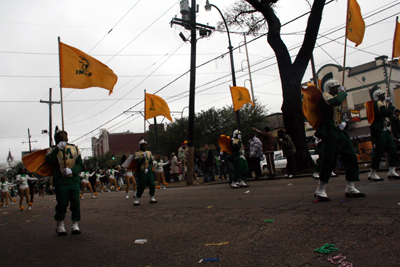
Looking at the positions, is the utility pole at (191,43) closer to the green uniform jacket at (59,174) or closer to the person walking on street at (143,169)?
the person walking on street at (143,169)

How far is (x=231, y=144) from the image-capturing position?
11.2 metres

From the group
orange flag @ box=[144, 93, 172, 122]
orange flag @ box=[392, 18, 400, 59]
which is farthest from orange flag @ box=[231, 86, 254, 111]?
orange flag @ box=[392, 18, 400, 59]

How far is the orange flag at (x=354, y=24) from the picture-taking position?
817 cm

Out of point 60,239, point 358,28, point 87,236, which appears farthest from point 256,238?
point 358,28

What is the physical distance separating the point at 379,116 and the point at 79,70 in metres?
6.83

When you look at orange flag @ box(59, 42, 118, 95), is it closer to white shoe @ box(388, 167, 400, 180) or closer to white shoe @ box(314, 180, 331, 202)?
white shoe @ box(314, 180, 331, 202)

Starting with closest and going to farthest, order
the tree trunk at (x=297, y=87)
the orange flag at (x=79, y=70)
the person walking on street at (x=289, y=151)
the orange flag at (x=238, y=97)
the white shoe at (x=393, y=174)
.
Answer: the orange flag at (x=79, y=70)
the white shoe at (x=393, y=174)
the person walking on street at (x=289, y=151)
the tree trunk at (x=297, y=87)
the orange flag at (x=238, y=97)

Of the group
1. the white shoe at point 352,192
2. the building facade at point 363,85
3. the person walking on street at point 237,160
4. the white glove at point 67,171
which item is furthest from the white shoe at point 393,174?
the building facade at point 363,85

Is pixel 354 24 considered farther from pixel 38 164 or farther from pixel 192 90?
pixel 192 90

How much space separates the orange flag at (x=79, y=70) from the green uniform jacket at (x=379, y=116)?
6.33 metres

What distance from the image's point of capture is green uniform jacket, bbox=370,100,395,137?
7371 mm

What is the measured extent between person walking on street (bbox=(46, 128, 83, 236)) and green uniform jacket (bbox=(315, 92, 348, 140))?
4282 mm

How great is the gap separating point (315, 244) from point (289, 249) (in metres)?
0.28

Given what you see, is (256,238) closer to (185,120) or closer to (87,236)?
(87,236)
